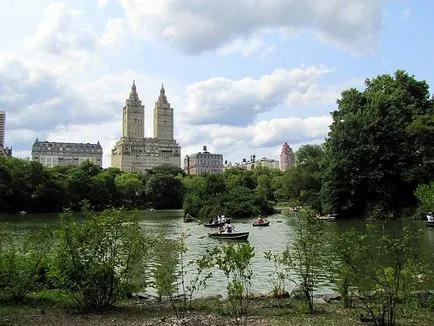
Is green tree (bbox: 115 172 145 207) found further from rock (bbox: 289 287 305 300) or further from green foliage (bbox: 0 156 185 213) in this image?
rock (bbox: 289 287 305 300)

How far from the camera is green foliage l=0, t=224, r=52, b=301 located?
452 inches

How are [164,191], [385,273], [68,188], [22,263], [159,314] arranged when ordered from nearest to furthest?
[385,273] → [159,314] → [22,263] → [68,188] → [164,191]

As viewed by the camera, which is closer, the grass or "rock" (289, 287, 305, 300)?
the grass

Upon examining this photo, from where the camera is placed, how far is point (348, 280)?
10195 mm

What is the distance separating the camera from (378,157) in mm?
56531

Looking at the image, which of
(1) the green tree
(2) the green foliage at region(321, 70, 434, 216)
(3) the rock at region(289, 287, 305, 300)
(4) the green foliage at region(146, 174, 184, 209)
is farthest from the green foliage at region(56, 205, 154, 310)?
(4) the green foliage at region(146, 174, 184, 209)

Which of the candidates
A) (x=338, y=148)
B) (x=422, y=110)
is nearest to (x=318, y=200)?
(x=338, y=148)

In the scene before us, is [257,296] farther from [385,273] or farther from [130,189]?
[130,189]

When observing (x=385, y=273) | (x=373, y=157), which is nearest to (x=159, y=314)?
(x=385, y=273)

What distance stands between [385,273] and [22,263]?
8265 millimetres

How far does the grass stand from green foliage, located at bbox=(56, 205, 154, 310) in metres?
0.45

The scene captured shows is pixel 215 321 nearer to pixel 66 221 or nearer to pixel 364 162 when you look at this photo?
pixel 66 221

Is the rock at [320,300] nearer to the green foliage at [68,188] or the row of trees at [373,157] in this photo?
the row of trees at [373,157]

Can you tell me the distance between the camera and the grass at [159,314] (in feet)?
30.9
